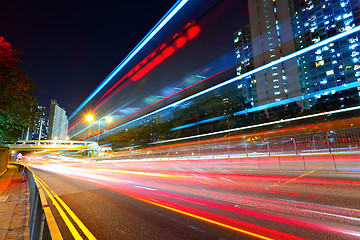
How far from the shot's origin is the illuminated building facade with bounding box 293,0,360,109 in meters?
71.9

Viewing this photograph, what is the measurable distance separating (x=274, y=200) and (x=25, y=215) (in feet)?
33.5

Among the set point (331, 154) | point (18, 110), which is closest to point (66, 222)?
point (331, 154)

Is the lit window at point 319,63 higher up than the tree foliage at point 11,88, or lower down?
higher up

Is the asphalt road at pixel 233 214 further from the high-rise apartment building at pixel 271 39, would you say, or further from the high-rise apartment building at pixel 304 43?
the high-rise apartment building at pixel 271 39

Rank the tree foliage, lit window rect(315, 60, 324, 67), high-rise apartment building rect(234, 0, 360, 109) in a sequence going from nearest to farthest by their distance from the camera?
the tree foliage, high-rise apartment building rect(234, 0, 360, 109), lit window rect(315, 60, 324, 67)

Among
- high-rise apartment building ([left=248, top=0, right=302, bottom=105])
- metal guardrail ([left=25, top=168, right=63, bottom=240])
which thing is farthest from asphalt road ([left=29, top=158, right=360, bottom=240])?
high-rise apartment building ([left=248, top=0, right=302, bottom=105])

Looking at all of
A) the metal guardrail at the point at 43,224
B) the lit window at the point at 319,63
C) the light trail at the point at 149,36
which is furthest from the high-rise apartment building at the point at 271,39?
the metal guardrail at the point at 43,224

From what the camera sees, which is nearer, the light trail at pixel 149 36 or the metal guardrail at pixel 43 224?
the metal guardrail at pixel 43 224

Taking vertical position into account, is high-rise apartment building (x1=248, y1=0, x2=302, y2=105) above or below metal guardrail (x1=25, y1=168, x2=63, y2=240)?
above

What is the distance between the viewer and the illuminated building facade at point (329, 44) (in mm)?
71875

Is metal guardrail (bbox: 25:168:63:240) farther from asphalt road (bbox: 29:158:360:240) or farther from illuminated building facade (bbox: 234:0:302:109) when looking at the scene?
illuminated building facade (bbox: 234:0:302:109)

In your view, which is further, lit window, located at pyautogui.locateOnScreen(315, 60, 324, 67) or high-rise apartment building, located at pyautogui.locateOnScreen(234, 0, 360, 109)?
lit window, located at pyautogui.locateOnScreen(315, 60, 324, 67)

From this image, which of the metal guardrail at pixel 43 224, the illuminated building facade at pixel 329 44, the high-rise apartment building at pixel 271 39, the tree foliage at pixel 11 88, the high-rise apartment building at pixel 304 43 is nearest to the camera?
the metal guardrail at pixel 43 224

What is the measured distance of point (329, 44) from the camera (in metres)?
83.5
